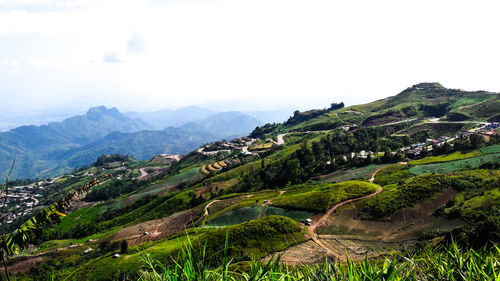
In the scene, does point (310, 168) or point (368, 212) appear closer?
point (368, 212)

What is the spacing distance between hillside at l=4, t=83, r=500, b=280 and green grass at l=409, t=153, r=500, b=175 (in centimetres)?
37

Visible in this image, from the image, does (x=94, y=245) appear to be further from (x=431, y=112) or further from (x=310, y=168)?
(x=431, y=112)

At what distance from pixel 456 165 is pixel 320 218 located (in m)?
40.4

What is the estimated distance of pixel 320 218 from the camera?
47.9 meters

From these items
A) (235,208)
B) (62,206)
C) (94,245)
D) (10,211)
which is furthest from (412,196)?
(10,211)

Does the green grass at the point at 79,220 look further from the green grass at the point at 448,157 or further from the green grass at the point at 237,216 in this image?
the green grass at the point at 448,157

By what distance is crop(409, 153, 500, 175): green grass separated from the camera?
200ft

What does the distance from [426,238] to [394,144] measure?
2684 inches

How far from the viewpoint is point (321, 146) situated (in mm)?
101625

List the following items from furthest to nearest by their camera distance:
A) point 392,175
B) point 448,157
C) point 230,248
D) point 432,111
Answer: point 432,111, point 448,157, point 392,175, point 230,248

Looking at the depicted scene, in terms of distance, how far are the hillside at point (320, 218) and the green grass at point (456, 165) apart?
1.22 feet

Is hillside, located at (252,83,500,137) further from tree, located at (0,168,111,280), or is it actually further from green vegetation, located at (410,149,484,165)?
tree, located at (0,168,111,280)

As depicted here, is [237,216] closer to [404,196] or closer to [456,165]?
[404,196]

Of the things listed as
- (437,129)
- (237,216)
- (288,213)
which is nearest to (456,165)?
(288,213)
